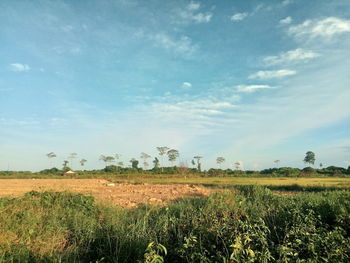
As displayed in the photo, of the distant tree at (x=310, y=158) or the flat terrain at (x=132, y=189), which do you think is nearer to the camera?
the flat terrain at (x=132, y=189)

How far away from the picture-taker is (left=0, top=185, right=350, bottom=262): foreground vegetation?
3186 millimetres

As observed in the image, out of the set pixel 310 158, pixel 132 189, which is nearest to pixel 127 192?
pixel 132 189

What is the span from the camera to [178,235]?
435 centimetres

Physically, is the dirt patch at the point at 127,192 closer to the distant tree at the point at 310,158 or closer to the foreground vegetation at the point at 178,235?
the foreground vegetation at the point at 178,235

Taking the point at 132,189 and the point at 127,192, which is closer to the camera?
the point at 127,192

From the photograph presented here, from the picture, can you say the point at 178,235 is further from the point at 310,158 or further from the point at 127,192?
the point at 310,158

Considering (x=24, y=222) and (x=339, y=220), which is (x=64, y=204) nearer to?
(x=24, y=222)

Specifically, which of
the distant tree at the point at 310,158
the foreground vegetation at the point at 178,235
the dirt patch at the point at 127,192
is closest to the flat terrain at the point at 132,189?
the dirt patch at the point at 127,192

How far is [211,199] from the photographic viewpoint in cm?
808

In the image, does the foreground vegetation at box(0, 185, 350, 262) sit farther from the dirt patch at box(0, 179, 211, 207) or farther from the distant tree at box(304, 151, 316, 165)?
the distant tree at box(304, 151, 316, 165)

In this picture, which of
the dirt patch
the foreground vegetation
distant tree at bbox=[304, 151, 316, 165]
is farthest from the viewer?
distant tree at bbox=[304, 151, 316, 165]

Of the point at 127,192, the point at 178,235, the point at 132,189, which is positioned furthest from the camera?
the point at 132,189

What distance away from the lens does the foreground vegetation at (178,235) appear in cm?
319

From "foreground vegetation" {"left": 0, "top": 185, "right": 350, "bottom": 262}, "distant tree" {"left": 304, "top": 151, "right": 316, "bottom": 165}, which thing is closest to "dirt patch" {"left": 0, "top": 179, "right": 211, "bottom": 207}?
"foreground vegetation" {"left": 0, "top": 185, "right": 350, "bottom": 262}
